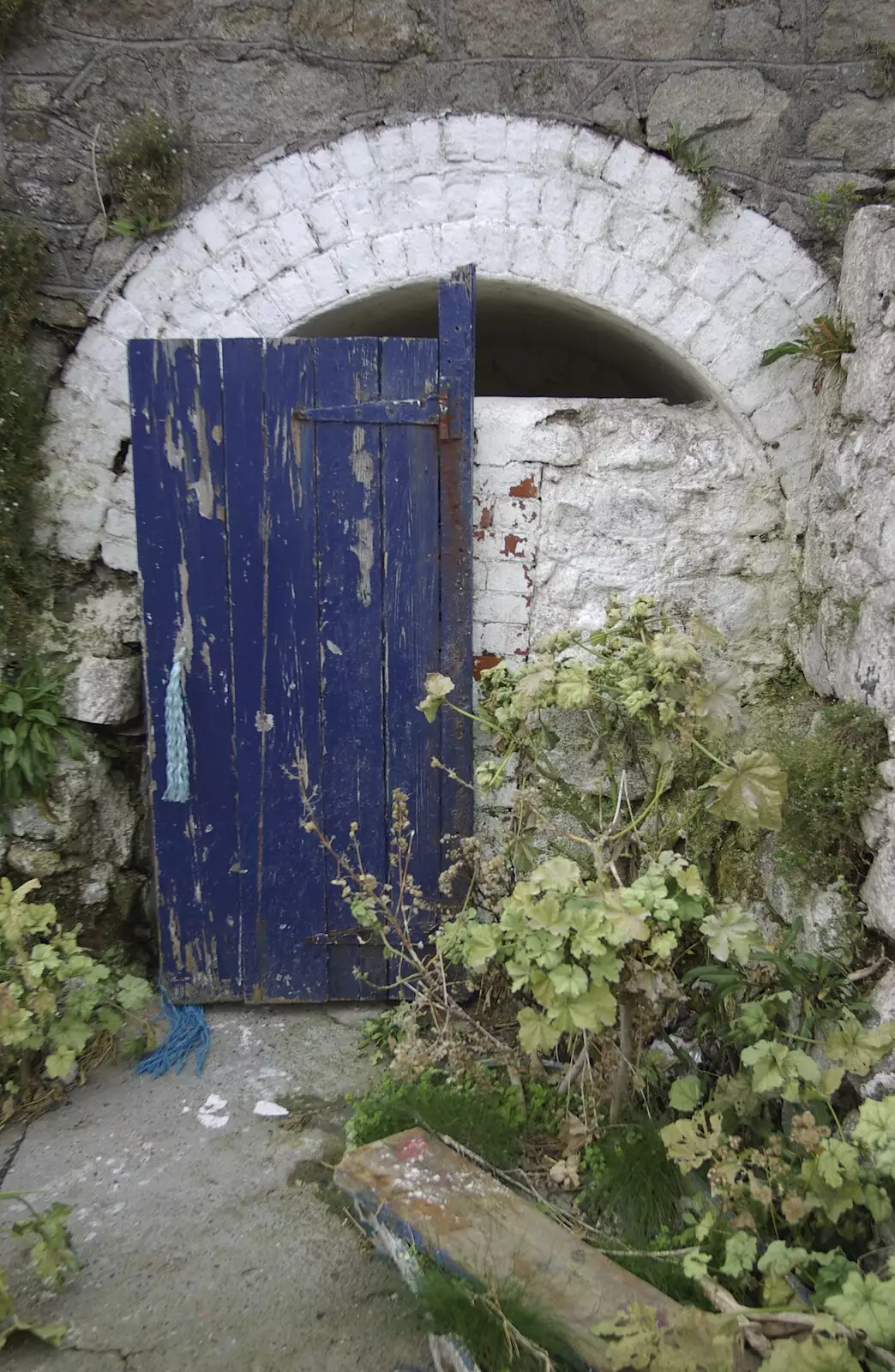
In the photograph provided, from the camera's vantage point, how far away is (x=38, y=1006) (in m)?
2.25

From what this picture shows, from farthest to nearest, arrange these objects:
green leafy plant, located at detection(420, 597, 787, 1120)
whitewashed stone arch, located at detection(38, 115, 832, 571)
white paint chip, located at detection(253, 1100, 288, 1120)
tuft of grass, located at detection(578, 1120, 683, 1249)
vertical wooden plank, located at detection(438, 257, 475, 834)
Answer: whitewashed stone arch, located at detection(38, 115, 832, 571) < vertical wooden plank, located at detection(438, 257, 475, 834) < white paint chip, located at detection(253, 1100, 288, 1120) < tuft of grass, located at detection(578, 1120, 683, 1249) < green leafy plant, located at detection(420, 597, 787, 1120)

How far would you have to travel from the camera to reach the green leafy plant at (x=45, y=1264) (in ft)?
5.48

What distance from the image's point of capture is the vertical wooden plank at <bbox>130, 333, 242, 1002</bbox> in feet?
8.34

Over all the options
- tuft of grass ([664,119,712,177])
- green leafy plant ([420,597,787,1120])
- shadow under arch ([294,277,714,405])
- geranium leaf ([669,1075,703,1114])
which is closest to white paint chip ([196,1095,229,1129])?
green leafy plant ([420,597,787,1120])

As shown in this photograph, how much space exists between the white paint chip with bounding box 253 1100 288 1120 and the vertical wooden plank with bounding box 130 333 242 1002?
446 millimetres

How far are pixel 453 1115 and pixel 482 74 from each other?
288cm

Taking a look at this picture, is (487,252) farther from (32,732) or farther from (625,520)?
(32,732)

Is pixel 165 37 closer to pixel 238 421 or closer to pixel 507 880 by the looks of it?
pixel 238 421

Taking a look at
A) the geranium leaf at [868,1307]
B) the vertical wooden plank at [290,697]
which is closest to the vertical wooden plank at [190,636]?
the vertical wooden plank at [290,697]

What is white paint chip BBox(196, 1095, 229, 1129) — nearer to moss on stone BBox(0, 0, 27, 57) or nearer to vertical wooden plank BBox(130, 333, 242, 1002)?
vertical wooden plank BBox(130, 333, 242, 1002)

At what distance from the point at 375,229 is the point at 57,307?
0.99 m

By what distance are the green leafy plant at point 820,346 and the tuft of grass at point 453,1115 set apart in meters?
2.13

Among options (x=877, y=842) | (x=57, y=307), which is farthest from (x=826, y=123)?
(x=57, y=307)

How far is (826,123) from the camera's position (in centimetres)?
262
